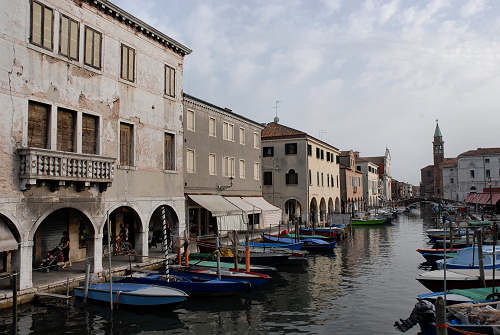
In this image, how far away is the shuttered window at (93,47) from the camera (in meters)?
16.7

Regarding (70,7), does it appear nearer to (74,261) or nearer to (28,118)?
(28,118)

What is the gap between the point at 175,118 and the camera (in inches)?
868

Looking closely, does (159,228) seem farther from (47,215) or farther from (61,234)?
(47,215)

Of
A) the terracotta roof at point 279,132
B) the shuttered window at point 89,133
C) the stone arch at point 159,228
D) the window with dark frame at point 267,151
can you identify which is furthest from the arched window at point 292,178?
the shuttered window at point 89,133

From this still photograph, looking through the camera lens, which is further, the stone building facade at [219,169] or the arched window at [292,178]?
the arched window at [292,178]

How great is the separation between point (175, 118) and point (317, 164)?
2615 cm

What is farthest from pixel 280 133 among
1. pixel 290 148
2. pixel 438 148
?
pixel 438 148

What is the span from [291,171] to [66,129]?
1135 inches

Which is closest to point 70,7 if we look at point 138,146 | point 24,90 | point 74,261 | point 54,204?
point 24,90

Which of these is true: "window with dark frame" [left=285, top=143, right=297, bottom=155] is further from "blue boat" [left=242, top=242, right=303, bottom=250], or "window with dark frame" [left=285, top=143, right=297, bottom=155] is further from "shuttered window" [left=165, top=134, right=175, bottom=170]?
"shuttered window" [left=165, top=134, right=175, bottom=170]

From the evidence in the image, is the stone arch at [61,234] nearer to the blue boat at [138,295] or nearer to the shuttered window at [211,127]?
the blue boat at [138,295]

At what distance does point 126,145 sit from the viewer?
18844mm

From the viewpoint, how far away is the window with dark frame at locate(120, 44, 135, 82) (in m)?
18.6

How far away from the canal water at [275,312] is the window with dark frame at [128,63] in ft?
34.1
